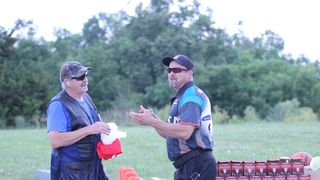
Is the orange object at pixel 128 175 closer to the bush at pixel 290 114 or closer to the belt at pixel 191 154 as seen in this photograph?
the belt at pixel 191 154

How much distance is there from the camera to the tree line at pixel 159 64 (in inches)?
2004

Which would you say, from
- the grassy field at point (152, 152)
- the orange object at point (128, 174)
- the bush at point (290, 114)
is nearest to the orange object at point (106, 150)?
the orange object at point (128, 174)

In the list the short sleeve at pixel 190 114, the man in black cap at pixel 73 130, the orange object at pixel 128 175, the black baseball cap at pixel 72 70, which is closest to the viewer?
the short sleeve at pixel 190 114

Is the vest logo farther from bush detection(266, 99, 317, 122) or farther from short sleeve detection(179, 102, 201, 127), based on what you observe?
bush detection(266, 99, 317, 122)

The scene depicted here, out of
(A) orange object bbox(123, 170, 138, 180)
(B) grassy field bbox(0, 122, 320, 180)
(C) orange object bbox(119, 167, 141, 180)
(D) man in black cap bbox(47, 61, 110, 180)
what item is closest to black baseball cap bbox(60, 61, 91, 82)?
(D) man in black cap bbox(47, 61, 110, 180)

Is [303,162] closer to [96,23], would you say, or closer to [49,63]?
[49,63]

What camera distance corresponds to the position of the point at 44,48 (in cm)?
5628

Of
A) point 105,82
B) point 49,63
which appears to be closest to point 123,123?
point 105,82

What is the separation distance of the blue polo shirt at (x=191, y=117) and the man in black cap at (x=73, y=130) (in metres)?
0.60

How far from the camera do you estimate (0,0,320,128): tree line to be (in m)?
50.9

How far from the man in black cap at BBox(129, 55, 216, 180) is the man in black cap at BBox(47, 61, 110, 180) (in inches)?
18.3

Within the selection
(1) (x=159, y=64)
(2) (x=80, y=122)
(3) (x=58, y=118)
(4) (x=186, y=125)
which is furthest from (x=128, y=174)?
(1) (x=159, y=64)

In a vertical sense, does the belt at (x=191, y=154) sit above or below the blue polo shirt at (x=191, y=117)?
below

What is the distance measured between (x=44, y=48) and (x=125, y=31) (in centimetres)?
705
